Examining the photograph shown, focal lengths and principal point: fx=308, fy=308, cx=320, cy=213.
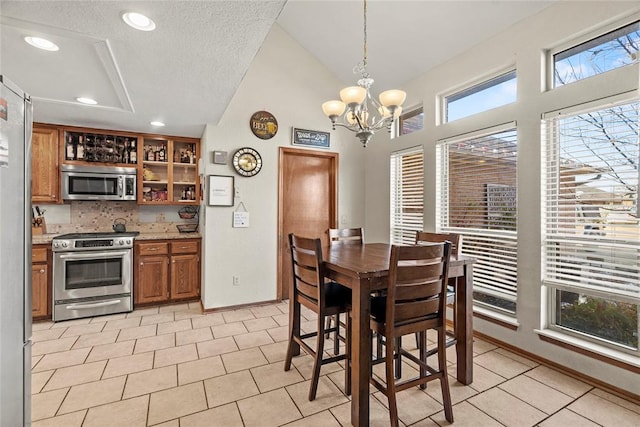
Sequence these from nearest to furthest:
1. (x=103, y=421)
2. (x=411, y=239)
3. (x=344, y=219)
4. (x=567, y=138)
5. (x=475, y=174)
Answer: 1. (x=103, y=421)
2. (x=567, y=138)
3. (x=475, y=174)
4. (x=411, y=239)
5. (x=344, y=219)

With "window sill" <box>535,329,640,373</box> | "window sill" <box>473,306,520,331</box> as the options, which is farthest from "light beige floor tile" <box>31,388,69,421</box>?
"window sill" <box>535,329,640,373</box>

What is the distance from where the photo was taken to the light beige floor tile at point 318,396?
6.67ft

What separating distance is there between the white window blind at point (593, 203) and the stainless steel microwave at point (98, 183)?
4.69 metres

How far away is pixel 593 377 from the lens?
7.52 ft

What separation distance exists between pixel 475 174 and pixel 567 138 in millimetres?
861

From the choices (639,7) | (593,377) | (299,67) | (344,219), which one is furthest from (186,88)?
(593,377)

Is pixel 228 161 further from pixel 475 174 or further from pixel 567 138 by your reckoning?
pixel 567 138

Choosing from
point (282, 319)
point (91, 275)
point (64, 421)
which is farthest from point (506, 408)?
point (91, 275)

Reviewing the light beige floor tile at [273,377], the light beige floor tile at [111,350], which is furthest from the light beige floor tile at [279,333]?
the light beige floor tile at [111,350]

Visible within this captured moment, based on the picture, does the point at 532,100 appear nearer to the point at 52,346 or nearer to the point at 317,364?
the point at 317,364

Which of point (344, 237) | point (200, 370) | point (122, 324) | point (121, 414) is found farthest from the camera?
point (122, 324)

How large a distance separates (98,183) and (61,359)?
2.17m

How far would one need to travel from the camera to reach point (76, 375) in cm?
240

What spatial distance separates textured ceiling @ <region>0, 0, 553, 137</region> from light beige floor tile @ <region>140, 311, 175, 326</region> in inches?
91.3
